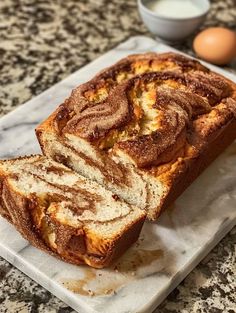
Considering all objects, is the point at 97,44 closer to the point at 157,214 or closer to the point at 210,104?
the point at 210,104

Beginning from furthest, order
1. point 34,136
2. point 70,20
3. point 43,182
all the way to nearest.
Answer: point 70,20, point 34,136, point 43,182

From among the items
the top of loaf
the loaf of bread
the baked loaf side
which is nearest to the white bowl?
the top of loaf

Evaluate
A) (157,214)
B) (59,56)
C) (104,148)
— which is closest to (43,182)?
(104,148)

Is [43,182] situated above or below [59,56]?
above

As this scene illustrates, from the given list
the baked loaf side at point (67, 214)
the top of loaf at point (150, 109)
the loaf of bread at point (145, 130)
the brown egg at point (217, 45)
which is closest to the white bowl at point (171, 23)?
the brown egg at point (217, 45)

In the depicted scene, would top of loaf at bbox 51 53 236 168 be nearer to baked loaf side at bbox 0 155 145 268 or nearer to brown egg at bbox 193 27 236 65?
baked loaf side at bbox 0 155 145 268

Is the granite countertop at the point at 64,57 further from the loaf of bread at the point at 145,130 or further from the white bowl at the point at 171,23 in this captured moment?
the loaf of bread at the point at 145,130

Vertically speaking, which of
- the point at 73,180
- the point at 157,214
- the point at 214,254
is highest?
the point at 73,180
